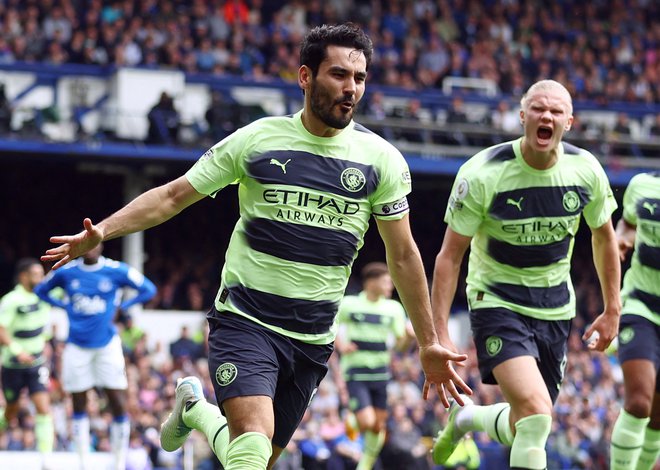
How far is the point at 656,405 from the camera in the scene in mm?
9664

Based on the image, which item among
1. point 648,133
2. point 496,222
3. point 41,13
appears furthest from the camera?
point 648,133

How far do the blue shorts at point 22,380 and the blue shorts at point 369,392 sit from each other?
11.5ft

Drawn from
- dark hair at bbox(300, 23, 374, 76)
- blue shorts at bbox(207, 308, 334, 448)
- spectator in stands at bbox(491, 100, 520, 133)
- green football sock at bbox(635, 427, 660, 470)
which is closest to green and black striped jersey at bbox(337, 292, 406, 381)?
green football sock at bbox(635, 427, 660, 470)

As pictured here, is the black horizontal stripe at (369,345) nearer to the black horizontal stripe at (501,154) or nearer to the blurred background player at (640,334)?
the blurred background player at (640,334)

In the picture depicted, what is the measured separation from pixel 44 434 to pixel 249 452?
27.2 feet

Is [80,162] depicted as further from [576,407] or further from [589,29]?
[589,29]

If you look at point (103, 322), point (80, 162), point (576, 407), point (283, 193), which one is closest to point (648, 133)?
point (576, 407)

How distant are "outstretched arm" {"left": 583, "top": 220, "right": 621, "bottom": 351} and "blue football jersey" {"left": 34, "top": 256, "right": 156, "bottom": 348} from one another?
6.35 m

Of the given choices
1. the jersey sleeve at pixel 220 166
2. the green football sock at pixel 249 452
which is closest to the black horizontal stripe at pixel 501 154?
the jersey sleeve at pixel 220 166

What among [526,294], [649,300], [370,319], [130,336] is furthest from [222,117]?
[526,294]

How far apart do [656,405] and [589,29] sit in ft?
86.1

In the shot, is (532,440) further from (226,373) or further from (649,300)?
(226,373)

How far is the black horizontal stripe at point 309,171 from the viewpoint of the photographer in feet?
23.5

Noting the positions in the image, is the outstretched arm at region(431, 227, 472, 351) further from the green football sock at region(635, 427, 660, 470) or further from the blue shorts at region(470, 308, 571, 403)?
the green football sock at region(635, 427, 660, 470)
